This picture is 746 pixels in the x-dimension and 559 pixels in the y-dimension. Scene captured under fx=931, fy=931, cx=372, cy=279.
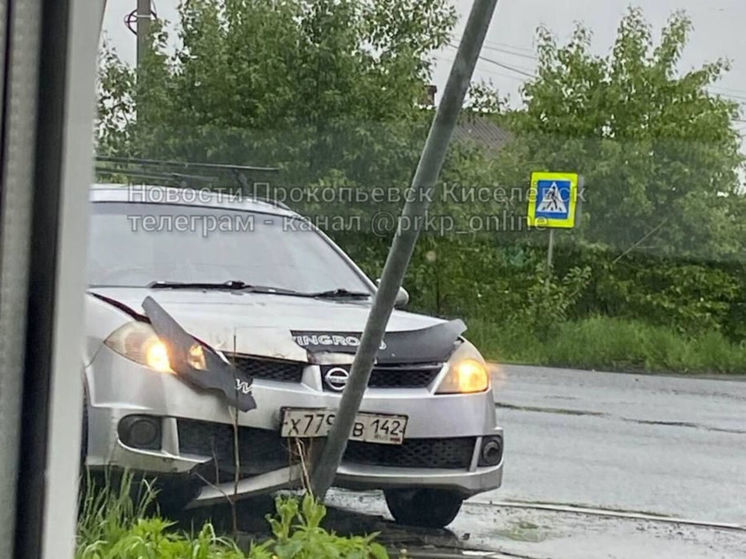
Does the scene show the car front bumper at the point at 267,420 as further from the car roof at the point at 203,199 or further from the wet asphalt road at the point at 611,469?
the car roof at the point at 203,199

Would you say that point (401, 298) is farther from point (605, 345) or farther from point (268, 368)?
point (605, 345)

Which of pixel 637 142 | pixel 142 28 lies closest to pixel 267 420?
pixel 142 28

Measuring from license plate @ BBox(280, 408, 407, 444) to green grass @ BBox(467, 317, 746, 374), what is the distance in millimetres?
205

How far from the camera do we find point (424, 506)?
1.63 meters

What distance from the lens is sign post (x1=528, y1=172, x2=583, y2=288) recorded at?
5.23 ft

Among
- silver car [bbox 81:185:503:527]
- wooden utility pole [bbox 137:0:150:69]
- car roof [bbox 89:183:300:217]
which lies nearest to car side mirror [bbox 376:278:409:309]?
silver car [bbox 81:185:503:527]

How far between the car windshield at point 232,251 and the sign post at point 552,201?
1.04ft

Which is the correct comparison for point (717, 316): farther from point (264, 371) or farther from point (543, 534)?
point (264, 371)

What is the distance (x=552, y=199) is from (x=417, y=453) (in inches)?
19.5

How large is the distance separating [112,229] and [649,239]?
908 mm

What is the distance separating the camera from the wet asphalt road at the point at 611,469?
1.61 m

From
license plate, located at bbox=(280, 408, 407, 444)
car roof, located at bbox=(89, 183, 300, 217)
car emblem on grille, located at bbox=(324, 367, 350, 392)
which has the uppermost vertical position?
car roof, located at bbox=(89, 183, 300, 217)

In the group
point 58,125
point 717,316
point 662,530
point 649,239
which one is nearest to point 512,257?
point 649,239

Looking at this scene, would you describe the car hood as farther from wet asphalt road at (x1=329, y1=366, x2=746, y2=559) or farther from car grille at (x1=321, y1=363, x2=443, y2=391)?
wet asphalt road at (x1=329, y1=366, x2=746, y2=559)
